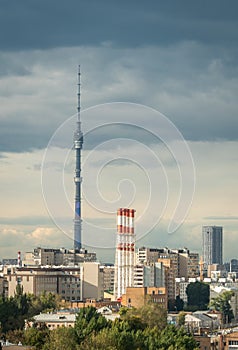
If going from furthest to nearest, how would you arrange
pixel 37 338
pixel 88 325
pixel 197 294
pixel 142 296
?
pixel 197 294
pixel 142 296
pixel 88 325
pixel 37 338

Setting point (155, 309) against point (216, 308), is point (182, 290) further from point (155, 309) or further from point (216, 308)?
point (155, 309)

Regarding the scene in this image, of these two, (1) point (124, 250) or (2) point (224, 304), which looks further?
(2) point (224, 304)

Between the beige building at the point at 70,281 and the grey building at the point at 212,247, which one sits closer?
the beige building at the point at 70,281

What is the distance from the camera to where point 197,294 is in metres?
88.4

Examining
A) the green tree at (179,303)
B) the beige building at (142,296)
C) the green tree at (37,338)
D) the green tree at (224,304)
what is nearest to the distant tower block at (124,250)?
the green tree at (179,303)

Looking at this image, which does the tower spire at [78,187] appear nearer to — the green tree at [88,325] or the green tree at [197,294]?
the green tree at [197,294]

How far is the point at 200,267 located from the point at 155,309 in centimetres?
5742

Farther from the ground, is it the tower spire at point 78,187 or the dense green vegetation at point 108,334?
the tower spire at point 78,187

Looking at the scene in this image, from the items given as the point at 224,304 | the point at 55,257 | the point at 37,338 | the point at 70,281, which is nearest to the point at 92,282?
the point at 70,281

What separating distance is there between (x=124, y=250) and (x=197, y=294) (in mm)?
12710

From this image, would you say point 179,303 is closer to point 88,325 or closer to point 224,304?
point 224,304

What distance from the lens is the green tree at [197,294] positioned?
87688 millimetres

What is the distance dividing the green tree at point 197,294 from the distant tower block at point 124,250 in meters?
8.60

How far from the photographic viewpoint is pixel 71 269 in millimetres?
85688
